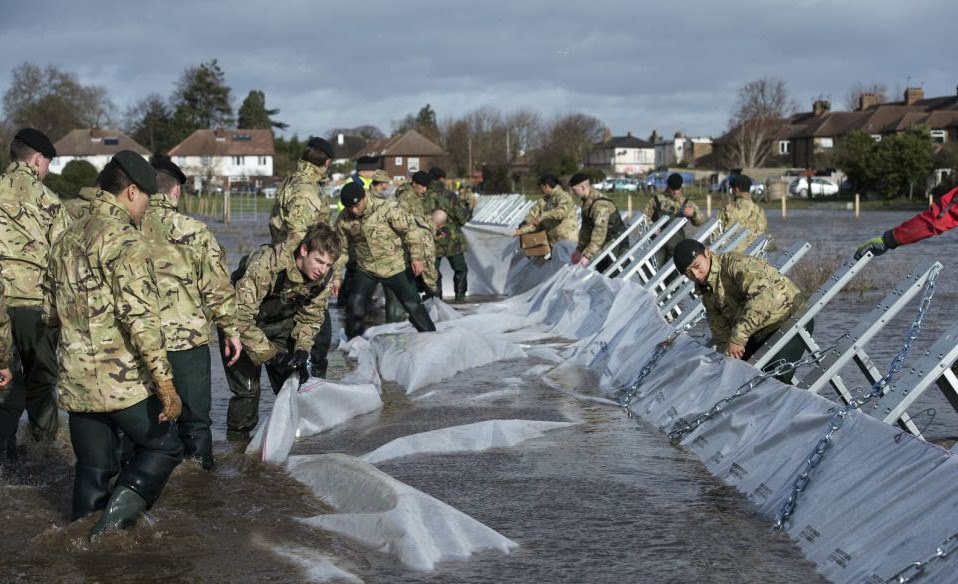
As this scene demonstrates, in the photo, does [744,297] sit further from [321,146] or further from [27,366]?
[27,366]

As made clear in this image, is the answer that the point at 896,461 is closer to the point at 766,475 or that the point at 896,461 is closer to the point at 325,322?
the point at 766,475

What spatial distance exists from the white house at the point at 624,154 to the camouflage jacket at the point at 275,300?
13904cm

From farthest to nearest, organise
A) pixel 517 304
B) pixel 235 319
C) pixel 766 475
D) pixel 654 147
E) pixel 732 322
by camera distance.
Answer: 1. pixel 654 147
2. pixel 517 304
3. pixel 732 322
4. pixel 235 319
5. pixel 766 475

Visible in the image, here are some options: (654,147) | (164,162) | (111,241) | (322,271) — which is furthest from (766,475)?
(654,147)

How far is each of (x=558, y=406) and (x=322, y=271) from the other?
2873mm

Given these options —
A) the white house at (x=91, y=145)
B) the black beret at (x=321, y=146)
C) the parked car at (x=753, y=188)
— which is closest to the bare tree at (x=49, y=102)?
the white house at (x=91, y=145)

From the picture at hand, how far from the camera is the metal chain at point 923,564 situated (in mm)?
4449

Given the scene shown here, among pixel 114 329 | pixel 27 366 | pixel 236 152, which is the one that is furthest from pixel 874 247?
pixel 236 152

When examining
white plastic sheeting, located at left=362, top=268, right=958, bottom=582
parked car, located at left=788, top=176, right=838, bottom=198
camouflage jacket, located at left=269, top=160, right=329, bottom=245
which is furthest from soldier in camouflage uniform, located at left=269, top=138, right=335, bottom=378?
parked car, located at left=788, top=176, right=838, bottom=198

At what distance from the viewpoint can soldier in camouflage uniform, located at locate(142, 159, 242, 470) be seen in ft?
20.9

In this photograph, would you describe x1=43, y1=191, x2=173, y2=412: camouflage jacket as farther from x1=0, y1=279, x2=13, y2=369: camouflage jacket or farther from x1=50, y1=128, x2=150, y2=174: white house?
x1=50, y1=128, x2=150, y2=174: white house

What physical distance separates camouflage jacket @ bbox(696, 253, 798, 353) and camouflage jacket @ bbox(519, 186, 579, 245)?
894cm

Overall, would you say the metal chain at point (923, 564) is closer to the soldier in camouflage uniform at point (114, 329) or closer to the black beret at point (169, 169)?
the soldier in camouflage uniform at point (114, 329)

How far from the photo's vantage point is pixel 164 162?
757 cm
